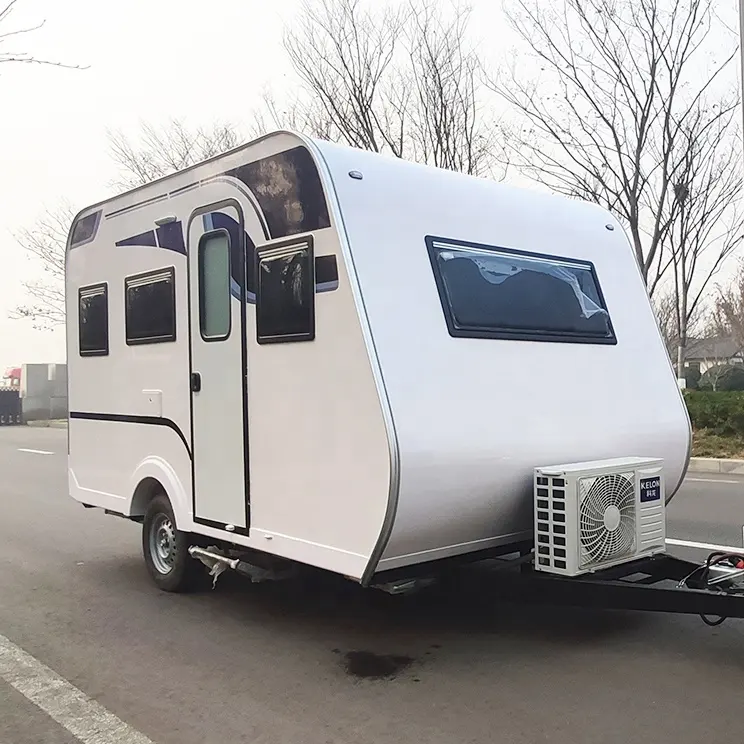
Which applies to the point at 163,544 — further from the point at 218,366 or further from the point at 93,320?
the point at 93,320

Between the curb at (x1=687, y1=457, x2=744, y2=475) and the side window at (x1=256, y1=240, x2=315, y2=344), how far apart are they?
366 inches

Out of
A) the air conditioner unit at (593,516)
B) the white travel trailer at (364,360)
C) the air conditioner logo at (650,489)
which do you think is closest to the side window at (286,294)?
the white travel trailer at (364,360)

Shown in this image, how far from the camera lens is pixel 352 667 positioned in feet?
16.5

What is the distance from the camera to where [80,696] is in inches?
188

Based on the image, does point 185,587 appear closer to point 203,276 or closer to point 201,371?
point 201,371

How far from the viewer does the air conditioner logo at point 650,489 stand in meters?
5.30

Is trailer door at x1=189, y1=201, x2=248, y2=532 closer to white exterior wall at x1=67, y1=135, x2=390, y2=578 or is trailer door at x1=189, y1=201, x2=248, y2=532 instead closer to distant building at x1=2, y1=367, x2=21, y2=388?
white exterior wall at x1=67, y1=135, x2=390, y2=578

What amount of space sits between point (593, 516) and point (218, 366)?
2604 millimetres

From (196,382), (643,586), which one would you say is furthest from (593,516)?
(196,382)

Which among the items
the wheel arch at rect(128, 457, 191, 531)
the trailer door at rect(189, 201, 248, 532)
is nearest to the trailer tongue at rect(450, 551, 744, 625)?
the trailer door at rect(189, 201, 248, 532)

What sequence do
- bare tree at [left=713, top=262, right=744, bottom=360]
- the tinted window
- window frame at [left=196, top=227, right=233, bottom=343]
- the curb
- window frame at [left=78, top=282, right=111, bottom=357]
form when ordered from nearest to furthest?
window frame at [left=196, top=227, right=233, bottom=343]
window frame at [left=78, top=282, right=111, bottom=357]
the tinted window
the curb
bare tree at [left=713, top=262, right=744, bottom=360]

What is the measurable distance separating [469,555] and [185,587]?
2543mm

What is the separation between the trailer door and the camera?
5722 mm

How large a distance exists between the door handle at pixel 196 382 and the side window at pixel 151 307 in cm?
42
